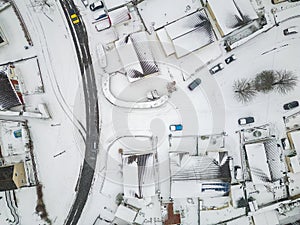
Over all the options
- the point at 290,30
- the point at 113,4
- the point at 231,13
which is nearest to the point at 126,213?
the point at 113,4

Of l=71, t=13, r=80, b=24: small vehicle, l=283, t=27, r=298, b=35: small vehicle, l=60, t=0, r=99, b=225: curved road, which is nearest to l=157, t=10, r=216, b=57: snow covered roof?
l=283, t=27, r=298, b=35: small vehicle

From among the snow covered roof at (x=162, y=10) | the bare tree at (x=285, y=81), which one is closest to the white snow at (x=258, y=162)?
the bare tree at (x=285, y=81)

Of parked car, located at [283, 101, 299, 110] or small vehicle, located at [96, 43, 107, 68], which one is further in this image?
small vehicle, located at [96, 43, 107, 68]

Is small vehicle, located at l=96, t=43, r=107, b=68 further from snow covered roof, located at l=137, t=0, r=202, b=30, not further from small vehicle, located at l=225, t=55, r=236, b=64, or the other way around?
small vehicle, located at l=225, t=55, r=236, b=64

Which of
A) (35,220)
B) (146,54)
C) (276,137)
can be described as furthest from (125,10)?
(35,220)

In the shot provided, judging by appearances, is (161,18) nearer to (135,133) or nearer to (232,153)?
(135,133)

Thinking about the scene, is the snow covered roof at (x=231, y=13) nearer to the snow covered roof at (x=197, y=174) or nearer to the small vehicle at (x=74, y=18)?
the snow covered roof at (x=197, y=174)
